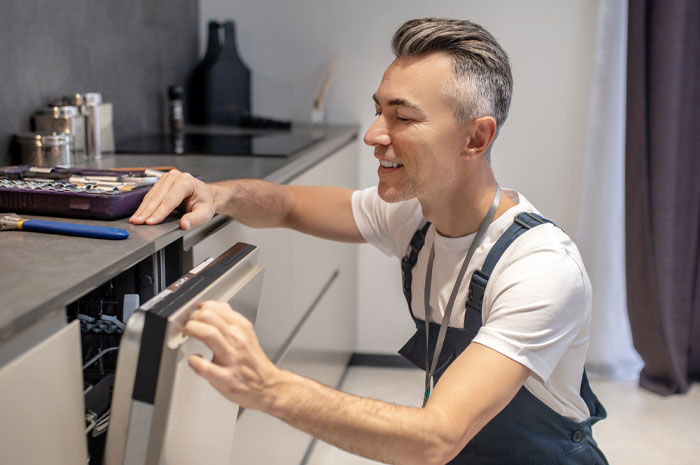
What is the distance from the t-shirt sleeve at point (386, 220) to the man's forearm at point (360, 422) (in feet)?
2.16

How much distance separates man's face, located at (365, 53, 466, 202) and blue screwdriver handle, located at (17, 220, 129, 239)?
18.7 inches

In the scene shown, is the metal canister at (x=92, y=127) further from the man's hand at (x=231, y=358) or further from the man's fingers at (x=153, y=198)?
the man's hand at (x=231, y=358)

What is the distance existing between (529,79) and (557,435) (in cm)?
168

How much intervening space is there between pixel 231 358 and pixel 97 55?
57.8 inches

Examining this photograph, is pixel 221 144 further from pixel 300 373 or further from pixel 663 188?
pixel 663 188

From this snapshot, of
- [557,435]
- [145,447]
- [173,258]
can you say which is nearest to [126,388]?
[145,447]

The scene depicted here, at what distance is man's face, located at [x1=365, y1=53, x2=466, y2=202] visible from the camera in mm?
1311

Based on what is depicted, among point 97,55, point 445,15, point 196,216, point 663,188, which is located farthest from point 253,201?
point 663,188

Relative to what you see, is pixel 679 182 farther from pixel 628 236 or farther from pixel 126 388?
pixel 126 388

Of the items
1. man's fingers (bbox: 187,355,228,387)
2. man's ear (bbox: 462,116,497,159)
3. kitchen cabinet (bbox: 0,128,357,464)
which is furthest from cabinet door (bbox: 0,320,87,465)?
man's ear (bbox: 462,116,497,159)

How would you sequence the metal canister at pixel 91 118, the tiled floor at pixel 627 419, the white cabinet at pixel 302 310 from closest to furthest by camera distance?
the white cabinet at pixel 302 310 → the metal canister at pixel 91 118 → the tiled floor at pixel 627 419

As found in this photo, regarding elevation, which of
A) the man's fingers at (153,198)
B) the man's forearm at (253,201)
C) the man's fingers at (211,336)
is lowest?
the man's fingers at (211,336)

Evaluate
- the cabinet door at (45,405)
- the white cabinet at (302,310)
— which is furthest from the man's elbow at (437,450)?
the white cabinet at (302,310)

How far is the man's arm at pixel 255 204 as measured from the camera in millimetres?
1211
